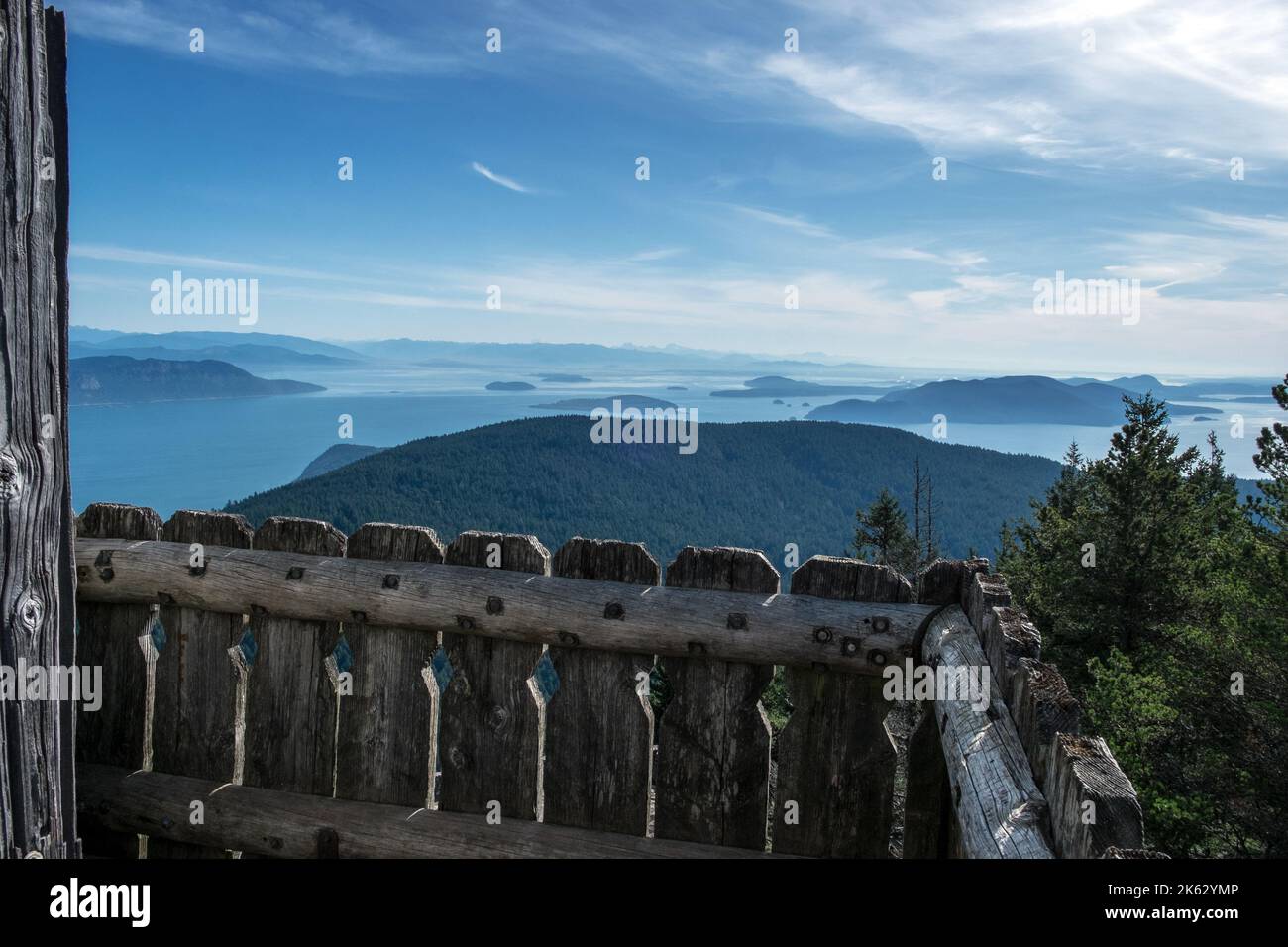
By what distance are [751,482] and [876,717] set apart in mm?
146786

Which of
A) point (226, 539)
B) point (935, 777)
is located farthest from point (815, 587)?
point (226, 539)

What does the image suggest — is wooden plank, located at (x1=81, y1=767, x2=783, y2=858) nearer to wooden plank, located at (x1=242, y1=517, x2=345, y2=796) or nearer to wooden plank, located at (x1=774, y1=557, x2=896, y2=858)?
wooden plank, located at (x1=242, y1=517, x2=345, y2=796)

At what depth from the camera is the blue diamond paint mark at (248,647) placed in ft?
12.9

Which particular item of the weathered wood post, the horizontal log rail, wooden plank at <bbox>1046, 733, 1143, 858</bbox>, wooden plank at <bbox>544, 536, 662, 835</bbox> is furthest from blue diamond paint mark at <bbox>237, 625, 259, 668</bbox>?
wooden plank at <bbox>1046, 733, 1143, 858</bbox>

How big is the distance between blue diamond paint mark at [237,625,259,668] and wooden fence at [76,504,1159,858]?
2cm

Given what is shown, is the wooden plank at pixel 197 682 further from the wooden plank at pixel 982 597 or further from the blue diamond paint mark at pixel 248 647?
the wooden plank at pixel 982 597

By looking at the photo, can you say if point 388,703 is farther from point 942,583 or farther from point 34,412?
point 942,583

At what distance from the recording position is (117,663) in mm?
4055

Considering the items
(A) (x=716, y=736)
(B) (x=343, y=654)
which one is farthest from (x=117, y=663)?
(A) (x=716, y=736)

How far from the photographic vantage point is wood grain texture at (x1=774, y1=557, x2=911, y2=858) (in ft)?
11.1

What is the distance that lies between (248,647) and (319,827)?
921 mm

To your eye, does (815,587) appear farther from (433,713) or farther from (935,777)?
(433,713)

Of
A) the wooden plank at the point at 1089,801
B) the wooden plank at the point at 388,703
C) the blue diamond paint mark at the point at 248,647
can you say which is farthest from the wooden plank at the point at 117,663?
the wooden plank at the point at 1089,801
